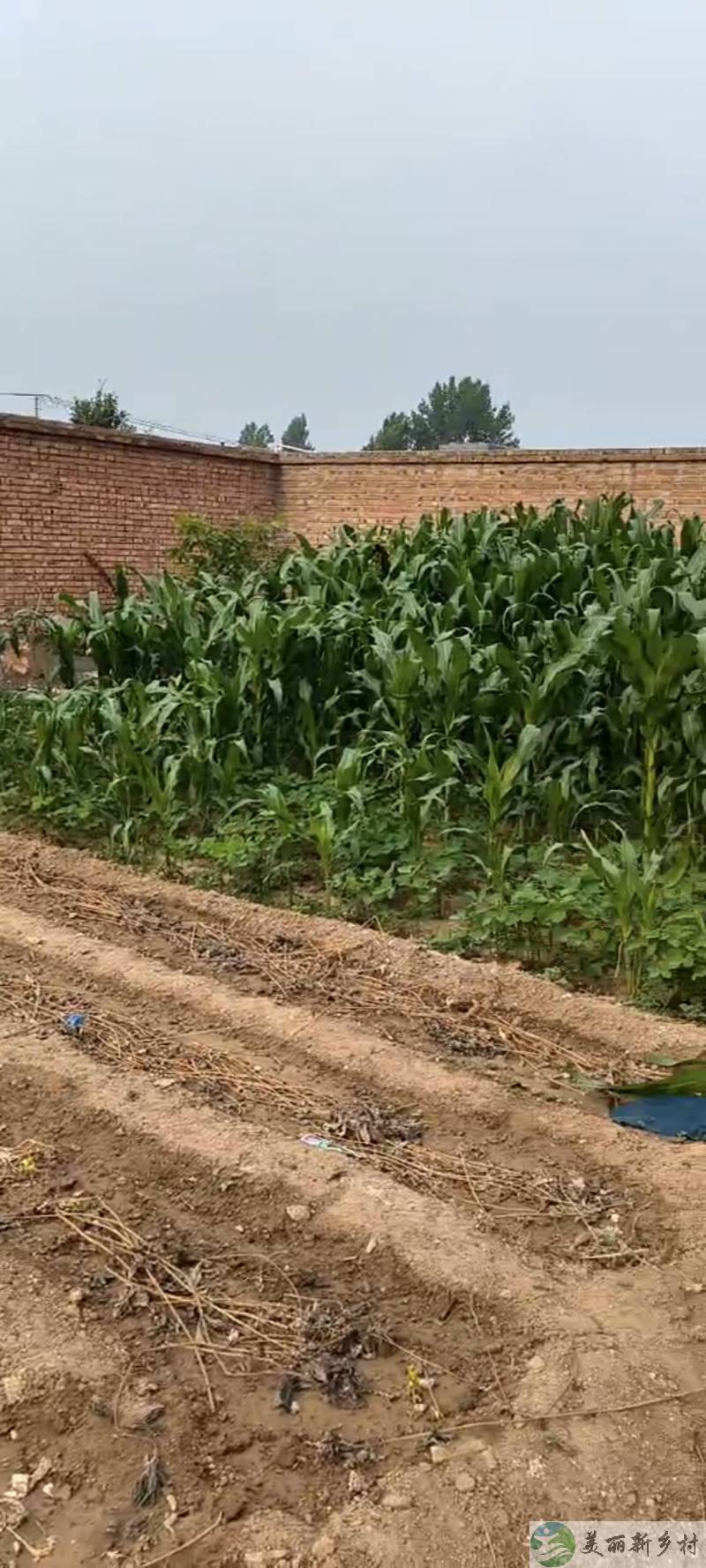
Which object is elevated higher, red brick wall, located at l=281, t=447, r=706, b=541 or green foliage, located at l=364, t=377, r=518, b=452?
green foliage, located at l=364, t=377, r=518, b=452

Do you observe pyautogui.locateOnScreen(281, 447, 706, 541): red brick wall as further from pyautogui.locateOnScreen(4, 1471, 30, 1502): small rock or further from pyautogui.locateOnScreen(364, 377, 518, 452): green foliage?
pyautogui.locateOnScreen(364, 377, 518, 452): green foliage

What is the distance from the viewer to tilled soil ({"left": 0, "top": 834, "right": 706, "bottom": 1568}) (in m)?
1.77

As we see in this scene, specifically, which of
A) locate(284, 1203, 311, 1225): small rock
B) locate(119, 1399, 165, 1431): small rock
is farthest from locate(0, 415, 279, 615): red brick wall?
locate(119, 1399, 165, 1431): small rock

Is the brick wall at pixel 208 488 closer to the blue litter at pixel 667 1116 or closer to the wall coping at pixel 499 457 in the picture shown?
the wall coping at pixel 499 457

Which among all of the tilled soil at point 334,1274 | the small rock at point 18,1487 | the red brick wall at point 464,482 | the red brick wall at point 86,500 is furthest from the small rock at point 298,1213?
the red brick wall at point 464,482

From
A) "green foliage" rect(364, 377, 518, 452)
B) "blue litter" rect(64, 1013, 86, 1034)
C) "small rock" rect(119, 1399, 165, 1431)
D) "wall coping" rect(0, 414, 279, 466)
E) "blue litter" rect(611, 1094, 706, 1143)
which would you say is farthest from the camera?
"green foliage" rect(364, 377, 518, 452)

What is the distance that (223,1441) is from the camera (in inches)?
74.4

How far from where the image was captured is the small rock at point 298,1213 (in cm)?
244

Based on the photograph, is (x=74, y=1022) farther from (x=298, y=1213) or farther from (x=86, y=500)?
(x=86, y=500)

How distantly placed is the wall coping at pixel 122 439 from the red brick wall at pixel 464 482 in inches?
32.7

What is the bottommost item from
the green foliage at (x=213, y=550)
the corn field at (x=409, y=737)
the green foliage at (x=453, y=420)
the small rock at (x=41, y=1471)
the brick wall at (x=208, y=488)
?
the small rock at (x=41, y=1471)

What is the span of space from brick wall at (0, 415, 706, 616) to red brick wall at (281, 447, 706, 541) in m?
0.01

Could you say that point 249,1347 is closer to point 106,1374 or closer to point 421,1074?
point 106,1374

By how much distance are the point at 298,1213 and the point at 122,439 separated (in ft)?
38.4
